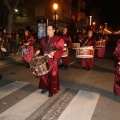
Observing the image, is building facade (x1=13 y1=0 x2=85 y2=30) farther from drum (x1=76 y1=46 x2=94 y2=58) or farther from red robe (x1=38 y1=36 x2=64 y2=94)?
red robe (x1=38 y1=36 x2=64 y2=94)

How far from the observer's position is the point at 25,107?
507 cm

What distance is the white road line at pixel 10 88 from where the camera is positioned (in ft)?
20.3

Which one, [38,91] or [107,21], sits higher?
[107,21]

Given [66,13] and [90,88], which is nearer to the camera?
[90,88]

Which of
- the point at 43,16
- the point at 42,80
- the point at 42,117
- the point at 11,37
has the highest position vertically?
the point at 43,16

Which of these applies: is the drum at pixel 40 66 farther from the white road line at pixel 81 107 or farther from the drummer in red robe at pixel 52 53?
the white road line at pixel 81 107

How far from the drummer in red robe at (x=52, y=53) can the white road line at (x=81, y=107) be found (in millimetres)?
674

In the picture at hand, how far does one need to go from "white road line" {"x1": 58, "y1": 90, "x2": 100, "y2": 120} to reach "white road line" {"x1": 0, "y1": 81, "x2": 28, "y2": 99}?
1.88 m

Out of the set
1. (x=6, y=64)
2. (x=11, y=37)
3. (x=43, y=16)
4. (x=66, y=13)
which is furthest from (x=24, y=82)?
(x=66, y=13)

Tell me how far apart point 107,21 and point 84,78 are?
6245 centimetres

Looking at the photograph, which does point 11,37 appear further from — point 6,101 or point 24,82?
point 6,101

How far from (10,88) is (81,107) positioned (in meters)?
2.58

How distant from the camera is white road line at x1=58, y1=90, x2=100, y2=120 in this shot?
458 cm

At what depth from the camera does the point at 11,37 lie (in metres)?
16.4
